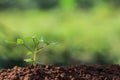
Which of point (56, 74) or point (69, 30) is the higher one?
point (69, 30)

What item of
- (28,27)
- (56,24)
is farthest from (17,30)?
(56,24)

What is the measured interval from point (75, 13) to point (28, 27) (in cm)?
43

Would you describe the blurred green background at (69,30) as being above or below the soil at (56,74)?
above

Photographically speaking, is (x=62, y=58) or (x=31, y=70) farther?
(x=62, y=58)

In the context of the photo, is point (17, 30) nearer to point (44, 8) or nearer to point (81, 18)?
point (44, 8)

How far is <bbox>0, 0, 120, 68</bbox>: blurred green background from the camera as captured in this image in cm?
376

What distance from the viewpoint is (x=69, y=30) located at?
3762 millimetres

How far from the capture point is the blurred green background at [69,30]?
3.76 metres

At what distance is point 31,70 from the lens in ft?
8.51

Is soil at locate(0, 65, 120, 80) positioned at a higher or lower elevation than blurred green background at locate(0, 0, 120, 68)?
lower

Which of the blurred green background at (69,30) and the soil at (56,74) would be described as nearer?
the soil at (56,74)

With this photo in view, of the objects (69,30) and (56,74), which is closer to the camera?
(56,74)

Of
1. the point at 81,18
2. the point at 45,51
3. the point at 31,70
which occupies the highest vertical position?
the point at 81,18

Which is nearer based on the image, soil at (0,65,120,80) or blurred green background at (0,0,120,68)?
soil at (0,65,120,80)
